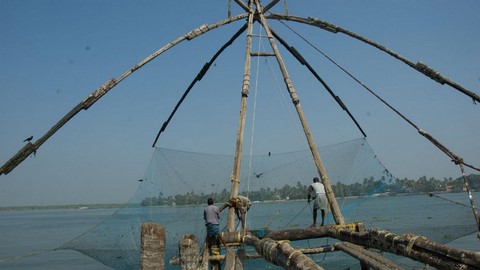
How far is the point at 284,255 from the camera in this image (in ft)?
14.1

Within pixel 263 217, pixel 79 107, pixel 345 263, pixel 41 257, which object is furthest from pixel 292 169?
pixel 41 257

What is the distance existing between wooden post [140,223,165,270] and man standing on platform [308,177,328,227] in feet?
13.1

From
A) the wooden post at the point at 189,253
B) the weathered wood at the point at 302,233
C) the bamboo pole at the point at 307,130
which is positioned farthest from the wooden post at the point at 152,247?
the bamboo pole at the point at 307,130

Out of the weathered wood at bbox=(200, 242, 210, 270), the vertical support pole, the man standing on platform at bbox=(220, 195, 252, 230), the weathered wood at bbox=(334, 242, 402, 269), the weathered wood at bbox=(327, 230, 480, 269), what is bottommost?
the weathered wood at bbox=(200, 242, 210, 270)

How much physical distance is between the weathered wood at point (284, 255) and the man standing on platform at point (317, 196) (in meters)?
2.53

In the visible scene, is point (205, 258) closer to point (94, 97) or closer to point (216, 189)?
point (216, 189)

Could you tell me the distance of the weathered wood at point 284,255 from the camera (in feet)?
11.7

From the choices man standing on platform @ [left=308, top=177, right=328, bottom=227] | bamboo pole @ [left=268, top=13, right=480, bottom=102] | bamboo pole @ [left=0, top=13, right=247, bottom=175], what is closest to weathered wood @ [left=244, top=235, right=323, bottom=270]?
man standing on platform @ [left=308, top=177, right=328, bottom=227]

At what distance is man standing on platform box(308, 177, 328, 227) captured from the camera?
342 inches

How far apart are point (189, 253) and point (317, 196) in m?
3.51

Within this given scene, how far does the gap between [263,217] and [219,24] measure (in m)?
4.36

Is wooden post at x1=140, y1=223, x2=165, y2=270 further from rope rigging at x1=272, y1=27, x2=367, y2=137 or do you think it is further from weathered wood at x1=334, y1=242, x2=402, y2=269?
rope rigging at x1=272, y1=27, x2=367, y2=137

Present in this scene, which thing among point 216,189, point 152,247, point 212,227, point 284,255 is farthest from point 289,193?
point 284,255

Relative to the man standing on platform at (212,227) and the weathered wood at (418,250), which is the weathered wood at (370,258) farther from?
the man standing on platform at (212,227)
